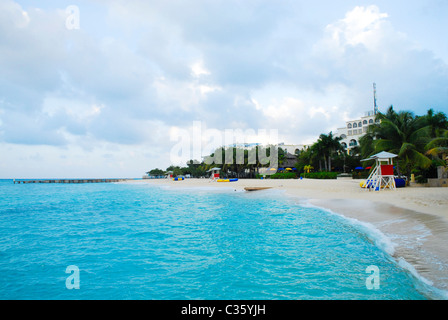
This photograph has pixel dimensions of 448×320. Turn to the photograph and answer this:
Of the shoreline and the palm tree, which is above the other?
the palm tree

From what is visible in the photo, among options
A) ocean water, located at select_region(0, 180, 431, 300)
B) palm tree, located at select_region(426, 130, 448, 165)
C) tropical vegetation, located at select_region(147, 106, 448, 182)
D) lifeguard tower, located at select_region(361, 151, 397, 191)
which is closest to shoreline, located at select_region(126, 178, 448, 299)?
ocean water, located at select_region(0, 180, 431, 300)

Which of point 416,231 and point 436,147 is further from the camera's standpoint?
point 436,147

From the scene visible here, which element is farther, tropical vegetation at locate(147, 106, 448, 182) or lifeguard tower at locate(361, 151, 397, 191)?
tropical vegetation at locate(147, 106, 448, 182)

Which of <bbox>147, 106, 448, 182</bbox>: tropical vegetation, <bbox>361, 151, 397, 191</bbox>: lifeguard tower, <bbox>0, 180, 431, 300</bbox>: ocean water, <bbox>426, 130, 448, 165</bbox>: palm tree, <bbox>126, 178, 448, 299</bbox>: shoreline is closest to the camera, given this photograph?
<bbox>0, 180, 431, 300</bbox>: ocean water

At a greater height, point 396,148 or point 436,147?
point 396,148

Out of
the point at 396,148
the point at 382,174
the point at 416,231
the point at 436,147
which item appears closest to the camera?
the point at 416,231

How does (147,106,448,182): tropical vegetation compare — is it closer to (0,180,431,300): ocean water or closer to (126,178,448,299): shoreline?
(126,178,448,299): shoreline

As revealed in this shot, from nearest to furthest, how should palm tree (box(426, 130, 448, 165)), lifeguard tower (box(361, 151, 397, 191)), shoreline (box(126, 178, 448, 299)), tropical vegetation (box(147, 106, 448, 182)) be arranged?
1. shoreline (box(126, 178, 448, 299))
2. palm tree (box(426, 130, 448, 165))
3. lifeguard tower (box(361, 151, 397, 191))
4. tropical vegetation (box(147, 106, 448, 182))

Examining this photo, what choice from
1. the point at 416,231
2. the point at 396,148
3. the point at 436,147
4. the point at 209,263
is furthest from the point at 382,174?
the point at 209,263

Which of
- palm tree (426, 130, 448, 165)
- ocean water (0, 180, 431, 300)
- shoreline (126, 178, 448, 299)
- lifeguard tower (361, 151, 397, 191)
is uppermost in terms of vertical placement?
palm tree (426, 130, 448, 165)

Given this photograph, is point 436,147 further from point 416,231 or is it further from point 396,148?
point 416,231

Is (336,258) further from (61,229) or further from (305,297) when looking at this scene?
(61,229)

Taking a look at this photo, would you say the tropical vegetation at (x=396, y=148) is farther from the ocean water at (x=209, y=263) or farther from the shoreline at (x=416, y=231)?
the ocean water at (x=209, y=263)
